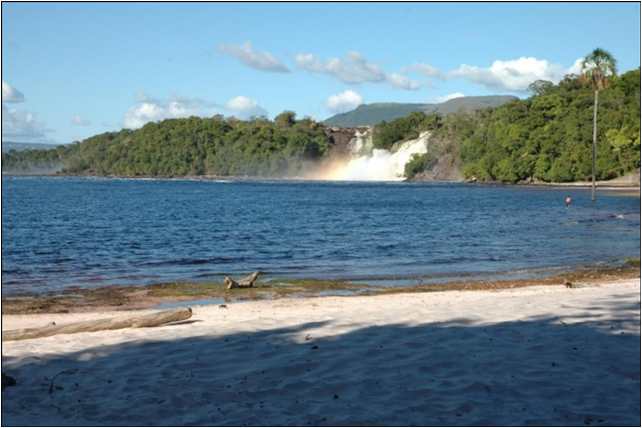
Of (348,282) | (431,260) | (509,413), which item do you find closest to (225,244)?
(431,260)

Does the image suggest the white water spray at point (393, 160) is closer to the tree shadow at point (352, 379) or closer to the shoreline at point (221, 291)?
the shoreline at point (221, 291)

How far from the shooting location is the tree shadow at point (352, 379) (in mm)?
8047

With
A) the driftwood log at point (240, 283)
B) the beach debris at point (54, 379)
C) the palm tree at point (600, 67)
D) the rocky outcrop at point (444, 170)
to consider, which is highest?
the palm tree at point (600, 67)

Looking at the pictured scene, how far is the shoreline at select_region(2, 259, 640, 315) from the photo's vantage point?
17.7 m

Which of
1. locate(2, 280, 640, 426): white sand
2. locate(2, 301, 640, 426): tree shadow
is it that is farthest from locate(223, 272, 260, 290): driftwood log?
locate(2, 301, 640, 426): tree shadow

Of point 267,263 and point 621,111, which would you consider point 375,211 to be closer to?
point 267,263

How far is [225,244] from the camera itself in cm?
3550

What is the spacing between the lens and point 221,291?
775 inches

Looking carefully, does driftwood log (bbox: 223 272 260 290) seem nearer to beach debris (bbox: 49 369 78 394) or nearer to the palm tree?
beach debris (bbox: 49 369 78 394)

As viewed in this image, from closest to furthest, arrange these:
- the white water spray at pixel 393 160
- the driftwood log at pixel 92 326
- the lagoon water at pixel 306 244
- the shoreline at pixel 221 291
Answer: the driftwood log at pixel 92 326 → the shoreline at pixel 221 291 → the lagoon water at pixel 306 244 → the white water spray at pixel 393 160

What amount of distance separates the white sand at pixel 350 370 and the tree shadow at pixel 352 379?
21mm

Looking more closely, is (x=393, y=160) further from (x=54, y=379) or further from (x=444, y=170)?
(x=54, y=379)

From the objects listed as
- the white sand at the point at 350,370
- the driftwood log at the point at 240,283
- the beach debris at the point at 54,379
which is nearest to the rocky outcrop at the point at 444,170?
the driftwood log at the point at 240,283

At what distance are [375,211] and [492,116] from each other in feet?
293
